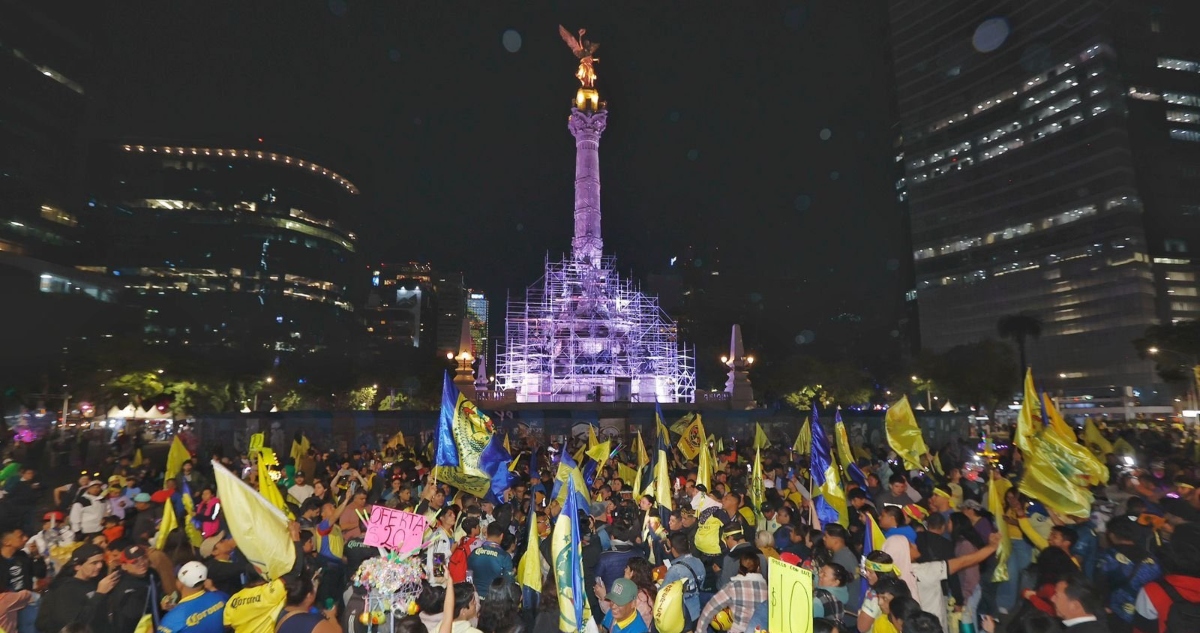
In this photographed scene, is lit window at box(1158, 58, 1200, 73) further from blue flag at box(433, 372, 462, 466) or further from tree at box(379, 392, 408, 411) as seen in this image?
blue flag at box(433, 372, 462, 466)

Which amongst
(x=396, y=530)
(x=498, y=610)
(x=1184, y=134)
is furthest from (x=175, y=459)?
(x=1184, y=134)

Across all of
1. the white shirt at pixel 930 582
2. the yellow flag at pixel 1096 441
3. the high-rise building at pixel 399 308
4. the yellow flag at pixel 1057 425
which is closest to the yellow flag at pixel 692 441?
the yellow flag at pixel 1057 425

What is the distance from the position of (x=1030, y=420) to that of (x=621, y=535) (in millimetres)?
6882

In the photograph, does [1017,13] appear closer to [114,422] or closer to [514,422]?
[514,422]

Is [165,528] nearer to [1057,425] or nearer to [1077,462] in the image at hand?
[1077,462]

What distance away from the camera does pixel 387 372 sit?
2815 inches

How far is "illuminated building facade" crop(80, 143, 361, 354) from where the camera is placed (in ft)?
332

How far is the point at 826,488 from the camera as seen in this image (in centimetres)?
973

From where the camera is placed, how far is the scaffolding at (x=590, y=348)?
57531 millimetres

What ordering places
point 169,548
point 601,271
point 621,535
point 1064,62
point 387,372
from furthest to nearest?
point 1064,62, point 387,372, point 601,271, point 169,548, point 621,535

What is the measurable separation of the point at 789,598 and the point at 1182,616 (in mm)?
2924

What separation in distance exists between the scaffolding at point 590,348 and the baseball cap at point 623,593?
4920cm

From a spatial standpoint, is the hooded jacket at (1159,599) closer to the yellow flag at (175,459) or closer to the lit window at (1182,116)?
the yellow flag at (175,459)

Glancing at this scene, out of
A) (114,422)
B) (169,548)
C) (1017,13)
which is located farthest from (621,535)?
(1017,13)
